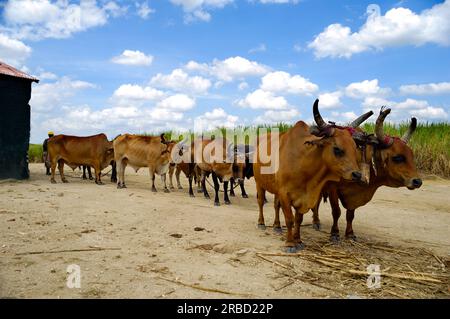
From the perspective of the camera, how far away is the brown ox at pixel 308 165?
4977 millimetres

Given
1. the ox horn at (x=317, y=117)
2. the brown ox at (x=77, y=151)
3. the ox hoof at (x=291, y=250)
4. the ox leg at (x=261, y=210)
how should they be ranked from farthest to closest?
the brown ox at (x=77, y=151)
the ox leg at (x=261, y=210)
the ox hoof at (x=291, y=250)
the ox horn at (x=317, y=117)

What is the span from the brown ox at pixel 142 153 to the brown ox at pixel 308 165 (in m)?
6.33

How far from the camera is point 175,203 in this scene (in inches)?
349

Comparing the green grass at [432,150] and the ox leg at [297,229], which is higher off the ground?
the green grass at [432,150]

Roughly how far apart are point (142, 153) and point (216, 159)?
2968mm

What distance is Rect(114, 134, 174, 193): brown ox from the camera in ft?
38.3

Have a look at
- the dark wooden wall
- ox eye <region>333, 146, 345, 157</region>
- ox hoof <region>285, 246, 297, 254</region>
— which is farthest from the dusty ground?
the dark wooden wall

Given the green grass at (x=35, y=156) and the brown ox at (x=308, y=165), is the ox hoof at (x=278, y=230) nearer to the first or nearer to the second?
the brown ox at (x=308, y=165)

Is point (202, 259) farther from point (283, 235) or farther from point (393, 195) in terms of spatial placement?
point (393, 195)

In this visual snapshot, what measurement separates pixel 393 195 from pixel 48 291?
33.4 feet

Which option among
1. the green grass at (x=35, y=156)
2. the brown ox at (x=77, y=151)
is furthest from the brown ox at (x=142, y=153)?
the green grass at (x=35, y=156)

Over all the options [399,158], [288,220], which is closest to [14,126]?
[288,220]
